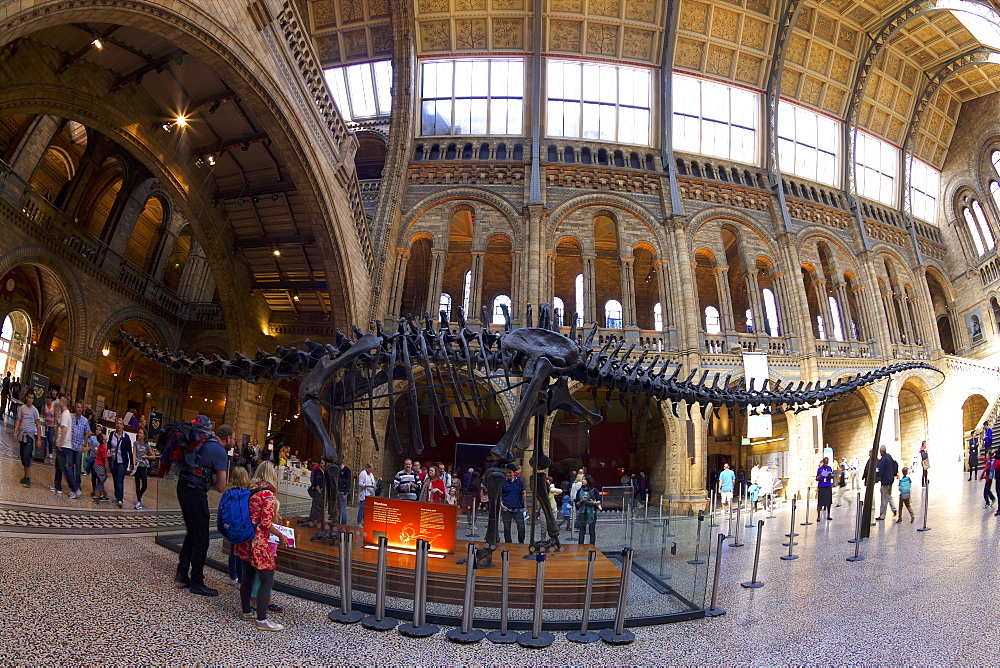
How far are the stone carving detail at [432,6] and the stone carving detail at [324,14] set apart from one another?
3612 mm

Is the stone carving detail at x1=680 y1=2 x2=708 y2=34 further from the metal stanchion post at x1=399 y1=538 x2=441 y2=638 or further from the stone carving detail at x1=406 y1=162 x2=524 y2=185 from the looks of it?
the metal stanchion post at x1=399 y1=538 x2=441 y2=638

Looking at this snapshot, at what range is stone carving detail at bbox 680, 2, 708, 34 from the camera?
22.5 meters

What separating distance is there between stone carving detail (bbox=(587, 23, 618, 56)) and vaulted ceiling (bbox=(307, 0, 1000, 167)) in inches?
1.5

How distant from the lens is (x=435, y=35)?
2280 cm

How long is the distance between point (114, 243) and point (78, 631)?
18366mm

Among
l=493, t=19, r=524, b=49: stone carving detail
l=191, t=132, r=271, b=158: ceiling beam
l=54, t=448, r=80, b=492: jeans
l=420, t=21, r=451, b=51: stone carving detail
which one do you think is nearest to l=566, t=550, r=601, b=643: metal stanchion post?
l=54, t=448, r=80, b=492: jeans

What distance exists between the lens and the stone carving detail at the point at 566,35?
74.3 feet

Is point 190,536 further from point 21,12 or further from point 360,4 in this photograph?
point 360,4

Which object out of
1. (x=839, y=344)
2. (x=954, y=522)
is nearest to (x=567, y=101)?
(x=839, y=344)

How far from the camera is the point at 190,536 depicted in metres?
4.98

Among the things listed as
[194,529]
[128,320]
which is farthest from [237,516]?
[128,320]

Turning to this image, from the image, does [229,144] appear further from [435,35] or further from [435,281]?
[435,35]

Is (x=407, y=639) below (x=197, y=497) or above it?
below

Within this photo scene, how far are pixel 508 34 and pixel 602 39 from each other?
4028 mm
